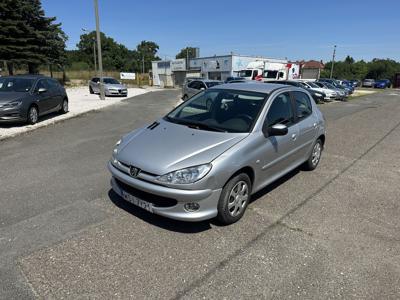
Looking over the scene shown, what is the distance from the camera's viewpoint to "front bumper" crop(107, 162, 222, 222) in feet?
10.9

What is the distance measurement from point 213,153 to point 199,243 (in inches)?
38.9

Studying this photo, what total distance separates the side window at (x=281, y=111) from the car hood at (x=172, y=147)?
71cm

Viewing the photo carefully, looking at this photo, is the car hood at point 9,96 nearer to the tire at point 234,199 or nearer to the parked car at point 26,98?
the parked car at point 26,98

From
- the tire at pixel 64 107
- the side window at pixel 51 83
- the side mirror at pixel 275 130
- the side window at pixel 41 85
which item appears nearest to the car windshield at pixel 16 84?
the side window at pixel 41 85

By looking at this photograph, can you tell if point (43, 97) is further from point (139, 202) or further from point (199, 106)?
point (139, 202)

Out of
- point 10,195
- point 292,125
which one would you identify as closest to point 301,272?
point 292,125

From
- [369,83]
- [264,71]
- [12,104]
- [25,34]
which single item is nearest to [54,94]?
[12,104]

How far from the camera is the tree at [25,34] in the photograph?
34.2 metres

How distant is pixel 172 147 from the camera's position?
3.70 m

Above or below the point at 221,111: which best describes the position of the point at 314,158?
below

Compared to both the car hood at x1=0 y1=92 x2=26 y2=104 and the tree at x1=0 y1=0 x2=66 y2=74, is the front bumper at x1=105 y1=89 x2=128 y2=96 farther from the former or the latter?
the tree at x1=0 y1=0 x2=66 y2=74

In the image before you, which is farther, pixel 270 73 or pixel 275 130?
pixel 270 73

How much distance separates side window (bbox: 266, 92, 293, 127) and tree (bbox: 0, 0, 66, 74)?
37581 millimetres

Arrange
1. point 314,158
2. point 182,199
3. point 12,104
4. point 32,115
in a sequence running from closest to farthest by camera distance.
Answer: point 182,199 < point 314,158 < point 12,104 < point 32,115
